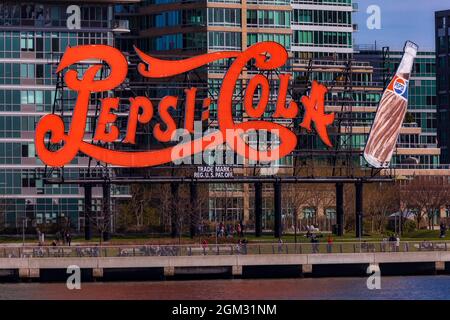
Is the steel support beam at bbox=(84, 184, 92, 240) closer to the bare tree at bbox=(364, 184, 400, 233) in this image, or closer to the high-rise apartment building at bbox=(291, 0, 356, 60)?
the bare tree at bbox=(364, 184, 400, 233)

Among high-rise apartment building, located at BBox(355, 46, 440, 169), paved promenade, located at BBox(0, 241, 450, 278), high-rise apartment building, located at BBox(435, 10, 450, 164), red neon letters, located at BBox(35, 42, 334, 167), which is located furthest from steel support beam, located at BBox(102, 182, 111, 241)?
high-rise apartment building, located at BBox(435, 10, 450, 164)

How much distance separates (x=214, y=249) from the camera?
9869 cm

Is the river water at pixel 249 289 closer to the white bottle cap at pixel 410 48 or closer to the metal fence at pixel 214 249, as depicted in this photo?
the metal fence at pixel 214 249

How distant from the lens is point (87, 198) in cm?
11056

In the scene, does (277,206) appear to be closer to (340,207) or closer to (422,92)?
(340,207)

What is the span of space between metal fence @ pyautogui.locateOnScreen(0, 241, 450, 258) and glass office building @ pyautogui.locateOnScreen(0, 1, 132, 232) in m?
30.0

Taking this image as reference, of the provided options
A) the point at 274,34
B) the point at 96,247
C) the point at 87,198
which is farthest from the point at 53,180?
the point at 274,34

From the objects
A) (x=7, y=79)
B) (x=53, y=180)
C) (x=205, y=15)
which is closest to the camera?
(x=53, y=180)

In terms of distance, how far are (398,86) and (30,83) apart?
3133 centimetres

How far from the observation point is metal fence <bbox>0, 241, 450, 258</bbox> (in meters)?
97.2

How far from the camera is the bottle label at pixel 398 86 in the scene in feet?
377

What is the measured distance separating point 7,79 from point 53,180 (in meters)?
22.9

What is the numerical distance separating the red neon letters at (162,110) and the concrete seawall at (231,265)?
1350 cm
